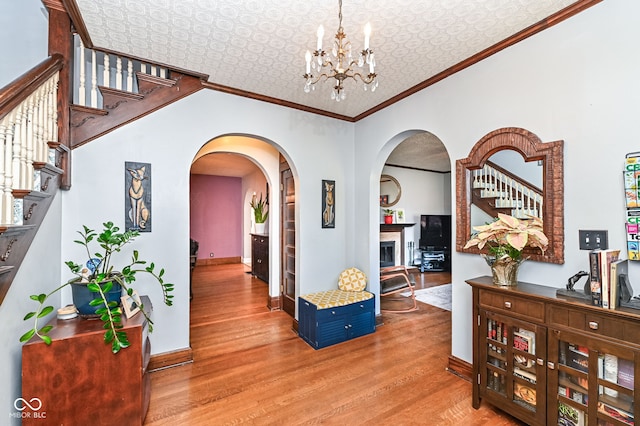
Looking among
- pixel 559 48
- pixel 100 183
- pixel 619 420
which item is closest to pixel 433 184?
pixel 559 48

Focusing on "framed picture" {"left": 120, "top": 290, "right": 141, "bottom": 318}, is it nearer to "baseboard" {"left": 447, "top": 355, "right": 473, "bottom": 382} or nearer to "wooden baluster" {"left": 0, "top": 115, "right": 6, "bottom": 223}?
"wooden baluster" {"left": 0, "top": 115, "right": 6, "bottom": 223}

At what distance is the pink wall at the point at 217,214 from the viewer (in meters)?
8.52

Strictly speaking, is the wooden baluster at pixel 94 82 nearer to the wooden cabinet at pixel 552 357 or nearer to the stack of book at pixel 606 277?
the wooden cabinet at pixel 552 357

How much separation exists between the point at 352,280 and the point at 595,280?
243 cm

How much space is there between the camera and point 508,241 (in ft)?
6.37

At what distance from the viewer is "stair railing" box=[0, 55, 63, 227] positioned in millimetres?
1367

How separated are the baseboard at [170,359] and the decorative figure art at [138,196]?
1.24 meters

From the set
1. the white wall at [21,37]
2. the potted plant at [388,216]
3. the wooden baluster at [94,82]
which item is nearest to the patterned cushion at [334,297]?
the wooden baluster at [94,82]

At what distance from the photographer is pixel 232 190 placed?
912 cm

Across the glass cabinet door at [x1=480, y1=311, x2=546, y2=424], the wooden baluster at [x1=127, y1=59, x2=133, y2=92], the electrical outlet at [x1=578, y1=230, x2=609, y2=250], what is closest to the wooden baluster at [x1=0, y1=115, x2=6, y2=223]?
the wooden baluster at [x1=127, y1=59, x2=133, y2=92]

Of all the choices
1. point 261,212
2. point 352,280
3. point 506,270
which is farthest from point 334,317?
point 261,212

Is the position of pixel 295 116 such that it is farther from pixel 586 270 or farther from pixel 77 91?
pixel 586 270

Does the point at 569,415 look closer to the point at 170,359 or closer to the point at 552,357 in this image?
the point at 552,357

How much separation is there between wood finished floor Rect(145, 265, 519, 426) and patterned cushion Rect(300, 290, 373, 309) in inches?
18.2
